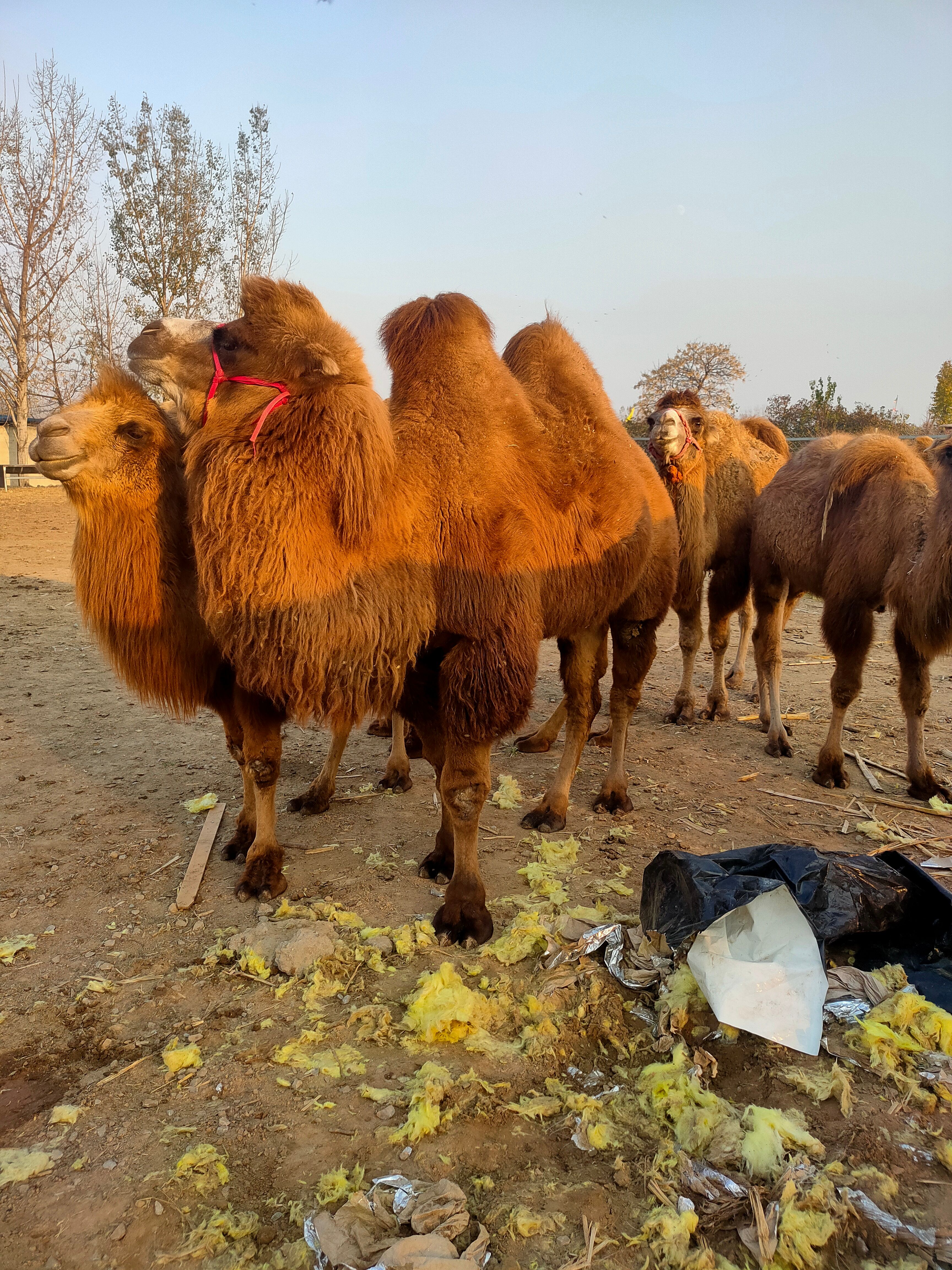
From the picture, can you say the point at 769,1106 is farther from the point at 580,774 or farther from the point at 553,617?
the point at 580,774

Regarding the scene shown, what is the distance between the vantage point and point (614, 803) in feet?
15.3

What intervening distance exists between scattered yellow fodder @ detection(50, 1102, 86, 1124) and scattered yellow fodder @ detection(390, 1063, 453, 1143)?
36.2 inches

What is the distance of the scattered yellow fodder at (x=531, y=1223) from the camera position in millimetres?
1864

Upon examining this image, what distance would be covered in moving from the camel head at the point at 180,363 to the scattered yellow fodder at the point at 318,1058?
222 centimetres

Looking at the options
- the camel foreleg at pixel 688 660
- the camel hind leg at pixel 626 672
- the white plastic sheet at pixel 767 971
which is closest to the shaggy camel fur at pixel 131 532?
the white plastic sheet at pixel 767 971

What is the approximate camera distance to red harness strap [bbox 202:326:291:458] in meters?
2.83

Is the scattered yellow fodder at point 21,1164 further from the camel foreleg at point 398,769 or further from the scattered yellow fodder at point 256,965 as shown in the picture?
the camel foreleg at point 398,769

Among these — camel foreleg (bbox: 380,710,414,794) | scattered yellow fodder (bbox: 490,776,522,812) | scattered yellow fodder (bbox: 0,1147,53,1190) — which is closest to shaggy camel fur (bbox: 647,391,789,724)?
scattered yellow fodder (bbox: 490,776,522,812)

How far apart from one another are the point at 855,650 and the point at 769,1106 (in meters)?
3.58

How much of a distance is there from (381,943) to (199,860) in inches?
47.6

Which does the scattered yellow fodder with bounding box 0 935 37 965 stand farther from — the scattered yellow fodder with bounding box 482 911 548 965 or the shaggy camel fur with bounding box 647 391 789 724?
the shaggy camel fur with bounding box 647 391 789 724

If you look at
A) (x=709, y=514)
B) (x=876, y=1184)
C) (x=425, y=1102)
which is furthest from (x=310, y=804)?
(x=709, y=514)

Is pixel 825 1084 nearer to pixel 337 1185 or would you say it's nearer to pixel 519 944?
pixel 519 944

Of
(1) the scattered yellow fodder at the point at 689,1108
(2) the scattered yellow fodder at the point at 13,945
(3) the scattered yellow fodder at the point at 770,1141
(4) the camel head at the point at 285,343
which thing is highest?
(4) the camel head at the point at 285,343
